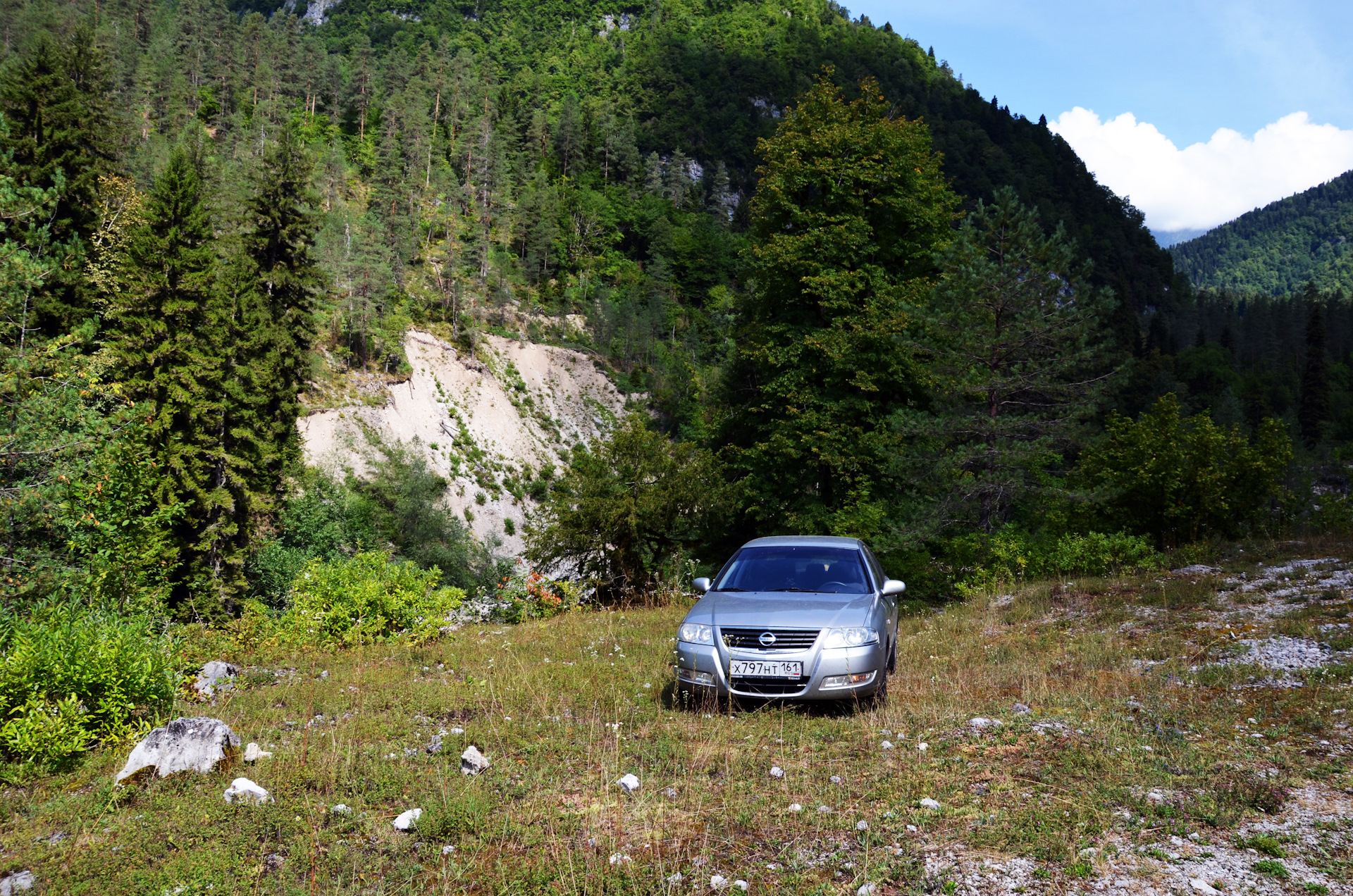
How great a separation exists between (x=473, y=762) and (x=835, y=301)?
600 inches

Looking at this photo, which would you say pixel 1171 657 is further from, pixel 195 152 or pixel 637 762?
pixel 195 152

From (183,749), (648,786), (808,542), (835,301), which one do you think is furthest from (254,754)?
(835,301)

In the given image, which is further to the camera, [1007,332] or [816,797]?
[1007,332]

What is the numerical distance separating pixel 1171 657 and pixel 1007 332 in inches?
383

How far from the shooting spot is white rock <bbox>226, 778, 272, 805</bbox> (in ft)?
15.3

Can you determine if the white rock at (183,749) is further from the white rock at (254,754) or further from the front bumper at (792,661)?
the front bumper at (792,661)

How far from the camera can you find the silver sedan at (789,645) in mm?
6578

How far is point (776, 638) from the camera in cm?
675

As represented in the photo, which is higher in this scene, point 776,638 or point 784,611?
point 784,611

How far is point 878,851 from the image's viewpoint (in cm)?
404

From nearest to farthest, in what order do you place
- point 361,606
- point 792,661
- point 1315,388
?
point 792,661 < point 361,606 < point 1315,388

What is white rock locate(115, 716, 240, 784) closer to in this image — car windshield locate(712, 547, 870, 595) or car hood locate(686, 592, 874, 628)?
car hood locate(686, 592, 874, 628)

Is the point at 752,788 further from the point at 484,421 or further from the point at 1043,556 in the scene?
the point at 484,421

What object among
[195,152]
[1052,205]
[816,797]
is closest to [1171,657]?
[816,797]
